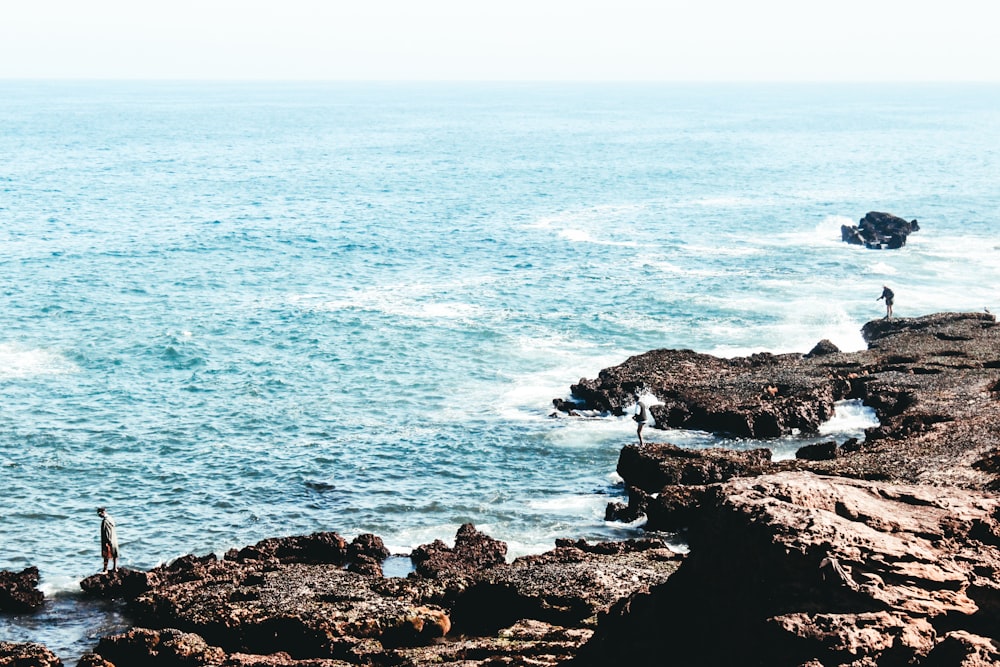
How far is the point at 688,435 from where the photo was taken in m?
46.2

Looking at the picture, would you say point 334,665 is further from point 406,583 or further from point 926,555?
point 926,555

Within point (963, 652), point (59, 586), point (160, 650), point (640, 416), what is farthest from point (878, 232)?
point (963, 652)

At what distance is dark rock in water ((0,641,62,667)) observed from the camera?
25188 mm

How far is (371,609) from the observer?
88.6ft

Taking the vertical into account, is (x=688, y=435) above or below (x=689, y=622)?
below

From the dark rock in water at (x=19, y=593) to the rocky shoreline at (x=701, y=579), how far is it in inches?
5.3

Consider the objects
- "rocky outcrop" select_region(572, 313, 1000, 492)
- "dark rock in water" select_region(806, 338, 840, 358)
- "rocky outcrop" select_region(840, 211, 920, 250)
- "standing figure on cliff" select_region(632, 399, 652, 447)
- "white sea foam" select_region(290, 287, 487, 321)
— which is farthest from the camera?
"rocky outcrop" select_region(840, 211, 920, 250)

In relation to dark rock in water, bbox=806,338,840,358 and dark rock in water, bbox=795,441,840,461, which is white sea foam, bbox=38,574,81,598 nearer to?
dark rock in water, bbox=795,441,840,461

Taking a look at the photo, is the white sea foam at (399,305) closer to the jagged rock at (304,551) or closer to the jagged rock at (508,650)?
the jagged rock at (304,551)

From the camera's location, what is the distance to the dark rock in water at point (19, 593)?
30906 millimetres

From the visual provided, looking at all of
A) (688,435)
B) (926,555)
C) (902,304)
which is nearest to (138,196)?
(902,304)

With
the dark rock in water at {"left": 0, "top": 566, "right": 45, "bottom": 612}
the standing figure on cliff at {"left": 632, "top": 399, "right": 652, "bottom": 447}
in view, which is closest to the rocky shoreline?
the dark rock in water at {"left": 0, "top": 566, "right": 45, "bottom": 612}

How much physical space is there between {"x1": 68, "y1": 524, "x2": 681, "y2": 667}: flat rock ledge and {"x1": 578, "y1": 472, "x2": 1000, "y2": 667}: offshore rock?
153 inches

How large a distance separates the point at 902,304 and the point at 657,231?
1302 inches
